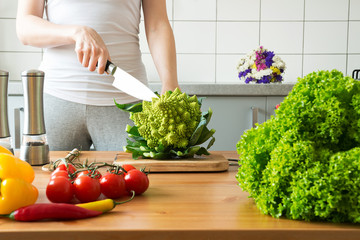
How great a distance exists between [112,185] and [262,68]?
1855mm

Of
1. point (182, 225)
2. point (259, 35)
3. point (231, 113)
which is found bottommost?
point (182, 225)

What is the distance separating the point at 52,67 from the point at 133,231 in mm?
1016

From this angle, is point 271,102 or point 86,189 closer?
point 86,189

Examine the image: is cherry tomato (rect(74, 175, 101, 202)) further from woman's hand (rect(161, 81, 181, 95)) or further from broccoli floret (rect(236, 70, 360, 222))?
woman's hand (rect(161, 81, 181, 95))

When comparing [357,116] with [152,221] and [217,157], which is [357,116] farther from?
[217,157]

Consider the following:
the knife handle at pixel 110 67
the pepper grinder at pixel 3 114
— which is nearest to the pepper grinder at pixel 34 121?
the pepper grinder at pixel 3 114

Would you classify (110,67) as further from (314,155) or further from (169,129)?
(314,155)

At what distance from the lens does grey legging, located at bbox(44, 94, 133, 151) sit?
146 cm

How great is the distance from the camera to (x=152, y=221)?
0.68 meters

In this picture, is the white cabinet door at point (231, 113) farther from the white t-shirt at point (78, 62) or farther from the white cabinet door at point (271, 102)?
the white t-shirt at point (78, 62)

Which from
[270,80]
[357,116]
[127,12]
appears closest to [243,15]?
[270,80]

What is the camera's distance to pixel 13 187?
0.69 m

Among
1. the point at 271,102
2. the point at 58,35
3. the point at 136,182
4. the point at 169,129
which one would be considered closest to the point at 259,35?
the point at 271,102

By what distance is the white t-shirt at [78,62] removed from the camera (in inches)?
58.2
